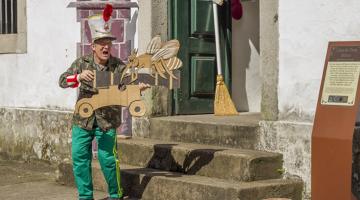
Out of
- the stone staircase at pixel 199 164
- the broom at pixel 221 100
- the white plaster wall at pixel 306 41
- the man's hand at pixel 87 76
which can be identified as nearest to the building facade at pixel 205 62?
the white plaster wall at pixel 306 41

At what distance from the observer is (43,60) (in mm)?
10039

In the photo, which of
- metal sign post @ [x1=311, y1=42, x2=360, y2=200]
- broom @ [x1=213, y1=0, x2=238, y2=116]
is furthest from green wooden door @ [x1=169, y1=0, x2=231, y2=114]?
metal sign post @ [x1=311, y1=42, x2=360, y2=200]

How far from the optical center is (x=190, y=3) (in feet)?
29.7

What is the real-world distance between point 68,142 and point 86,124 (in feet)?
9.53

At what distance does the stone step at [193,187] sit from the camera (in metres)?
6.46

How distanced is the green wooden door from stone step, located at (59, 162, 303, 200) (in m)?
1.63

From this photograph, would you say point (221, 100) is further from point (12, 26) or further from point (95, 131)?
point (12, 26)

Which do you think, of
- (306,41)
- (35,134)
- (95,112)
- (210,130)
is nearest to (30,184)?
(35,134)

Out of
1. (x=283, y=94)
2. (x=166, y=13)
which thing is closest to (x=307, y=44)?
(x=283, y=94)

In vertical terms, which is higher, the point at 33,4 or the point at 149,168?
the point at 33,4

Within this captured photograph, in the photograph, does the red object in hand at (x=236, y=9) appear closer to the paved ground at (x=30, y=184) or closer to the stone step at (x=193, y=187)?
the stone step at (x=193, y=187)

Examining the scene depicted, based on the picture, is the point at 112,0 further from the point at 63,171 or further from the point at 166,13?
the point at 63,171

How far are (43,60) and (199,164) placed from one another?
360cm

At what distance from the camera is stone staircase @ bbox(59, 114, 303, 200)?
668 centimetres
